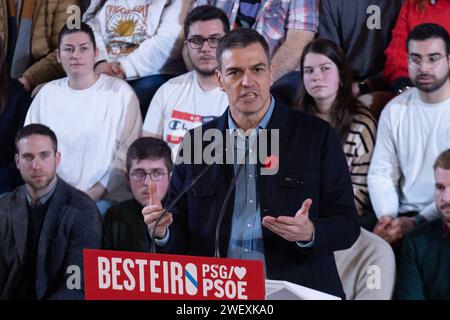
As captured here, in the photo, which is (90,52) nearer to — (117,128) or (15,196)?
(117,128)

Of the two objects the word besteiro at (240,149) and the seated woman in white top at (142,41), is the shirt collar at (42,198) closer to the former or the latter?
the seated woman in white top at (142,41)

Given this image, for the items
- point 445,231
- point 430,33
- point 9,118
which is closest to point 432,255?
point 445,231

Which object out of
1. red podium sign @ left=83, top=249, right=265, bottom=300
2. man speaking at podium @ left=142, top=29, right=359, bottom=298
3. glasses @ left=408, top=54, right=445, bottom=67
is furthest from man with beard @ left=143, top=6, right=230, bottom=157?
red podium sign @ left=83, top=249, right=265, bottom=300

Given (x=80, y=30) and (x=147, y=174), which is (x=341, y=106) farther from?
(x=80, y=30)

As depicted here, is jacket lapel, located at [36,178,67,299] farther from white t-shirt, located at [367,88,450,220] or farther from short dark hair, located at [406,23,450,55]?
short dark hair, located at [406,23,450,55]

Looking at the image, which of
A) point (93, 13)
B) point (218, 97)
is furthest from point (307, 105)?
point (93, 13)

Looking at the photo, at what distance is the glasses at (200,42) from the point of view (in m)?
2.74

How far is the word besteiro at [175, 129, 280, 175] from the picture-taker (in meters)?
1.84

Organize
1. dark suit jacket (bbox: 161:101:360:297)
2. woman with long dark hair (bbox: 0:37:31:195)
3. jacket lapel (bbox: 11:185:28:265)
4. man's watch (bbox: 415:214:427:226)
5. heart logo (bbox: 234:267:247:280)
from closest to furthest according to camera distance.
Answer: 1. heart logo (bbox: 234:267:247:280)
2. dark suit jacket (bbox: 161:101:360:297)
3. man's watch (bbox: 415:214:427:226)
4. jacket lapel (bbox: 11:185:28:265)
5. woman with long dark hair (bbox: 0:37:31:195)

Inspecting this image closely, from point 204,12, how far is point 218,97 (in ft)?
0.94

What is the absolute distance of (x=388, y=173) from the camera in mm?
2561


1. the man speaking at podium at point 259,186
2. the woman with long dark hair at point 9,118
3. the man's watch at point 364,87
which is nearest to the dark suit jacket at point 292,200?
the man speaking at podium at point 259,186

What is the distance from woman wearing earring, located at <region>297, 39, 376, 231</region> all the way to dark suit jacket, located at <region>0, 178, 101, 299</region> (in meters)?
0.80

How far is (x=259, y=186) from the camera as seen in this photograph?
1837 millimetres
